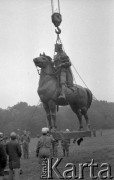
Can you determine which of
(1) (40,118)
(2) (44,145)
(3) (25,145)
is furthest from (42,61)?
(1) (40,118)

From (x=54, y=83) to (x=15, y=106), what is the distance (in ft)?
277

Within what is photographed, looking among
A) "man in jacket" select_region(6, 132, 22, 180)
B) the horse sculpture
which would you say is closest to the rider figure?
the horse sculpture

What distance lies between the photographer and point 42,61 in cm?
1631

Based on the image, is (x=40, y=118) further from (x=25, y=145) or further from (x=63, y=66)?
(x=63, y=66)

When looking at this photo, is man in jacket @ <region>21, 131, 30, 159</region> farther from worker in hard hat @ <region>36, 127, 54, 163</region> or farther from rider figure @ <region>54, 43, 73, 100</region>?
worker in hard hat @ <region>36, 127, 54, 163</region>

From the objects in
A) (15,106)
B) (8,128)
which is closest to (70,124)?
(8,128)

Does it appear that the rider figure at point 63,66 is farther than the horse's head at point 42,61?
Yes

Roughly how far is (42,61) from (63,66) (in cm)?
95

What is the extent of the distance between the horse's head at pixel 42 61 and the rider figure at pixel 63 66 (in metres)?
0.32

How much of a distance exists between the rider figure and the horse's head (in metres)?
0.32

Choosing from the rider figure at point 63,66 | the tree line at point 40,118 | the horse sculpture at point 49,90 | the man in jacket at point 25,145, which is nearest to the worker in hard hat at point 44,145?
the horse sculpture at point 49,90

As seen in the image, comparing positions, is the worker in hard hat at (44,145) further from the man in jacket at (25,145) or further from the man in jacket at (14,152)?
the man in jacket at (25,145)

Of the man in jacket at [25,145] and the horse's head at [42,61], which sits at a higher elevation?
the horse's head at [42,61]

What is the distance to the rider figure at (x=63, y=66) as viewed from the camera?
647 inches
